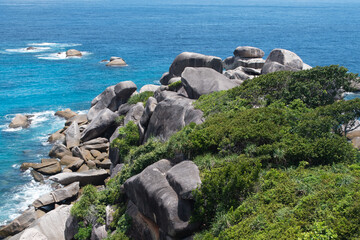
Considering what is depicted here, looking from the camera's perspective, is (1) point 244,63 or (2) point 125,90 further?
(1) point 244,63

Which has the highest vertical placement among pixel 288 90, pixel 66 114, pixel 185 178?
pixel 288 90

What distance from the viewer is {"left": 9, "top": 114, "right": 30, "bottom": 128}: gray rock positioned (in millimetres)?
45191

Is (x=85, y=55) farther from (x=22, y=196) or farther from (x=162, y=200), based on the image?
(x=162, y=200)

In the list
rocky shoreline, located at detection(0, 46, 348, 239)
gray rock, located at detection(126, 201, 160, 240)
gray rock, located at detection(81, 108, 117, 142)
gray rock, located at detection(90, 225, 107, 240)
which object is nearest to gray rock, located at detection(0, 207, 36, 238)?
rocky shoreline, located at detection(0, 46, 348, 239)

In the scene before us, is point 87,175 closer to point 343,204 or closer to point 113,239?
point 113,239

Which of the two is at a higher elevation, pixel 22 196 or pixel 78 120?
pixel 78 120

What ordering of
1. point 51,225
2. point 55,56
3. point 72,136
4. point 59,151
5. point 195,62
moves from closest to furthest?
point 51,225 → point 59,151 → point 72,136 → point 195,62 → point 55,56

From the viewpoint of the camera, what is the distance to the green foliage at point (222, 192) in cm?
1545

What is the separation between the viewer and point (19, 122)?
45531mm

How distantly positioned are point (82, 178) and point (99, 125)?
28.1 ft

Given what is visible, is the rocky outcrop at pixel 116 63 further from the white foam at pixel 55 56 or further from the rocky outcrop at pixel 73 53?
the white foam at pixel 55 56

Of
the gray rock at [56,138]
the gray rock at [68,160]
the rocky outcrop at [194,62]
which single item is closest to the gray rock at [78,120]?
the gray rock at [56,138]

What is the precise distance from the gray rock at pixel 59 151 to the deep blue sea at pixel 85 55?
1630 mm

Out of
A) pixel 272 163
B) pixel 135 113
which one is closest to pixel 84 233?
pixel 272 163
